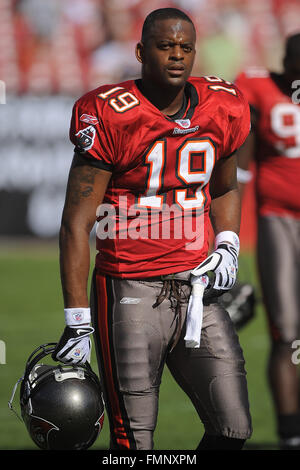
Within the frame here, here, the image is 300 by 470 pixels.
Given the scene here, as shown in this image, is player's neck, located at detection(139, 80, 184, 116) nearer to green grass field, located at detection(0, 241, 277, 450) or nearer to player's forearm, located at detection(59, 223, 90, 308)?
player's forearm, located at detection(59, 223, 90, 308)

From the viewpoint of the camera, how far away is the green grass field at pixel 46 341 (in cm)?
455

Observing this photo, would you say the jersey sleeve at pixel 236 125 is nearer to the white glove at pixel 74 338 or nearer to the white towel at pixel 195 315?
the white towel at pixel 195 315

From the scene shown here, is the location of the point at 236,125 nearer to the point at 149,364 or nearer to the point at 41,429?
the point at 149,364

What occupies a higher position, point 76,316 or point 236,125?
point 236,125

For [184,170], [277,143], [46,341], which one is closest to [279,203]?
[277,143]

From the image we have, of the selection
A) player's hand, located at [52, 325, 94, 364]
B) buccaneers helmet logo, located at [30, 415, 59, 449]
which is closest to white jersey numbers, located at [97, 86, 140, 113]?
player's hand, located at [52, 325, 94, 364]

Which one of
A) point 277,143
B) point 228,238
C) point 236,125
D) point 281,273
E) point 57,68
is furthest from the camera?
point 57,68

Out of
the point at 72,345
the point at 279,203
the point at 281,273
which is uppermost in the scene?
the point at 72,345

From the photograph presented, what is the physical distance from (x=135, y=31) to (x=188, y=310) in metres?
10.4

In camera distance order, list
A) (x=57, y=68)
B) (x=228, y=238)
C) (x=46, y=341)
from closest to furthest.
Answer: (x=228, y=238), (x=46, y=341), (x=57, y=68)

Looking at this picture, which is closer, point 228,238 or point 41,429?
point 41,429

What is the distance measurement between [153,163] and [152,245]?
0.94 feet

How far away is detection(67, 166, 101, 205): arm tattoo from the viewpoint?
285 cm

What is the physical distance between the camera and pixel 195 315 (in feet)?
9.54
